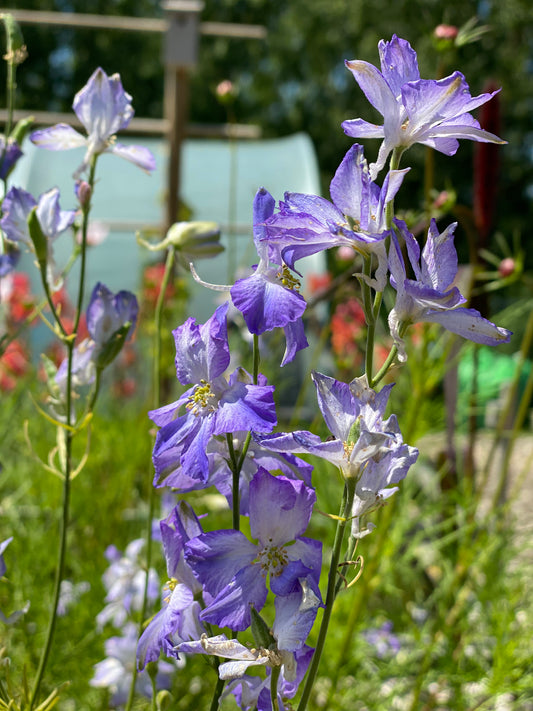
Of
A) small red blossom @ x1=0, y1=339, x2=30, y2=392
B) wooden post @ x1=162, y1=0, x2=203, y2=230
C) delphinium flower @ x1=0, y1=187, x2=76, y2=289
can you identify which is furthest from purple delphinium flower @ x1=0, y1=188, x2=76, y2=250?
wooden post @ x1=162, y1=0, x2=203, y2=230

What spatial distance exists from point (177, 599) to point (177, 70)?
8.09 feet

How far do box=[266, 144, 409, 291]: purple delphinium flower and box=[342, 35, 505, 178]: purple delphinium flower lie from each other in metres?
0.01

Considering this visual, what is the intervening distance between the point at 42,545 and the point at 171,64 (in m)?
1.82

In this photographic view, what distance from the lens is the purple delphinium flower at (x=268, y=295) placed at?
0.31 m

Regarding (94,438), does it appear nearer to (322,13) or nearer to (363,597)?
(363,597)

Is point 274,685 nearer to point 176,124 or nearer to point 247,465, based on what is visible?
point 247,465

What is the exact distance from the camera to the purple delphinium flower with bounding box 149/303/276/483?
315 millimetres

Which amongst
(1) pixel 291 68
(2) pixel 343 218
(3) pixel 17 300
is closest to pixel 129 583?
(2) pixel 343 218

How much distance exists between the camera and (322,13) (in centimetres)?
995

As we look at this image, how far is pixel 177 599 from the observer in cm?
36

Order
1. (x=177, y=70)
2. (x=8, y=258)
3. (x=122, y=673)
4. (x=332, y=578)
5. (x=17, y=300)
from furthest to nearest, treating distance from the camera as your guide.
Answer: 1. (x=177, y=70)
2. (x=17, y=300)
3. (x=122, y=673)
4. (x=8, y=258)
5. (x=332, y=578)

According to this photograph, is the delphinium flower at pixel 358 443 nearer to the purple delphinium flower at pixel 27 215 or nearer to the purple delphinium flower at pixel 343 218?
the purple delphinium flower at pixel 343 218

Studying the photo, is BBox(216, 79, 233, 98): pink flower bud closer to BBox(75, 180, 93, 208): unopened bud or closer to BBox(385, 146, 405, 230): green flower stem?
BBox(75, 180, 93, 208): unopened bud

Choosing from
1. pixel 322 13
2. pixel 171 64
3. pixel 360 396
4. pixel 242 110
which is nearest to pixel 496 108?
pixel 360 396
